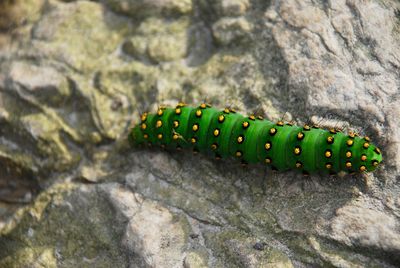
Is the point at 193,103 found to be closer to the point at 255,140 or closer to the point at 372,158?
the point at 255,140

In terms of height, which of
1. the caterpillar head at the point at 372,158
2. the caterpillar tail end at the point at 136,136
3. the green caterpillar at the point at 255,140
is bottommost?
the caterpillar tail end at the point at 136,136

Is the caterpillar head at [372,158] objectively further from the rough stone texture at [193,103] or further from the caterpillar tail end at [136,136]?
the caterpillar tail end at [136,136]

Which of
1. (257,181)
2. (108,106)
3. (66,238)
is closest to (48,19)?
(108,106)

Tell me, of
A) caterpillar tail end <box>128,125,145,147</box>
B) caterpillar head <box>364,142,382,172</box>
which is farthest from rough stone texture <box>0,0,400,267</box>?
caterpillar head <box>364,142,382,172</box>

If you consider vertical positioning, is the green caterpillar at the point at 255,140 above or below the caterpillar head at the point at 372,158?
below

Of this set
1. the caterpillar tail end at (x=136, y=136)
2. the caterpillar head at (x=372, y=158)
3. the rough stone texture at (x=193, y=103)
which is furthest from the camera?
the caterpillar tail end at (x=136, y=136)

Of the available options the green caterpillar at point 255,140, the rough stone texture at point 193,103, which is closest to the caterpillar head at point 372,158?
the green caterpillar at point 255,140

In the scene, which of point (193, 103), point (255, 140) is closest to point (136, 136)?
point (193, 103)
